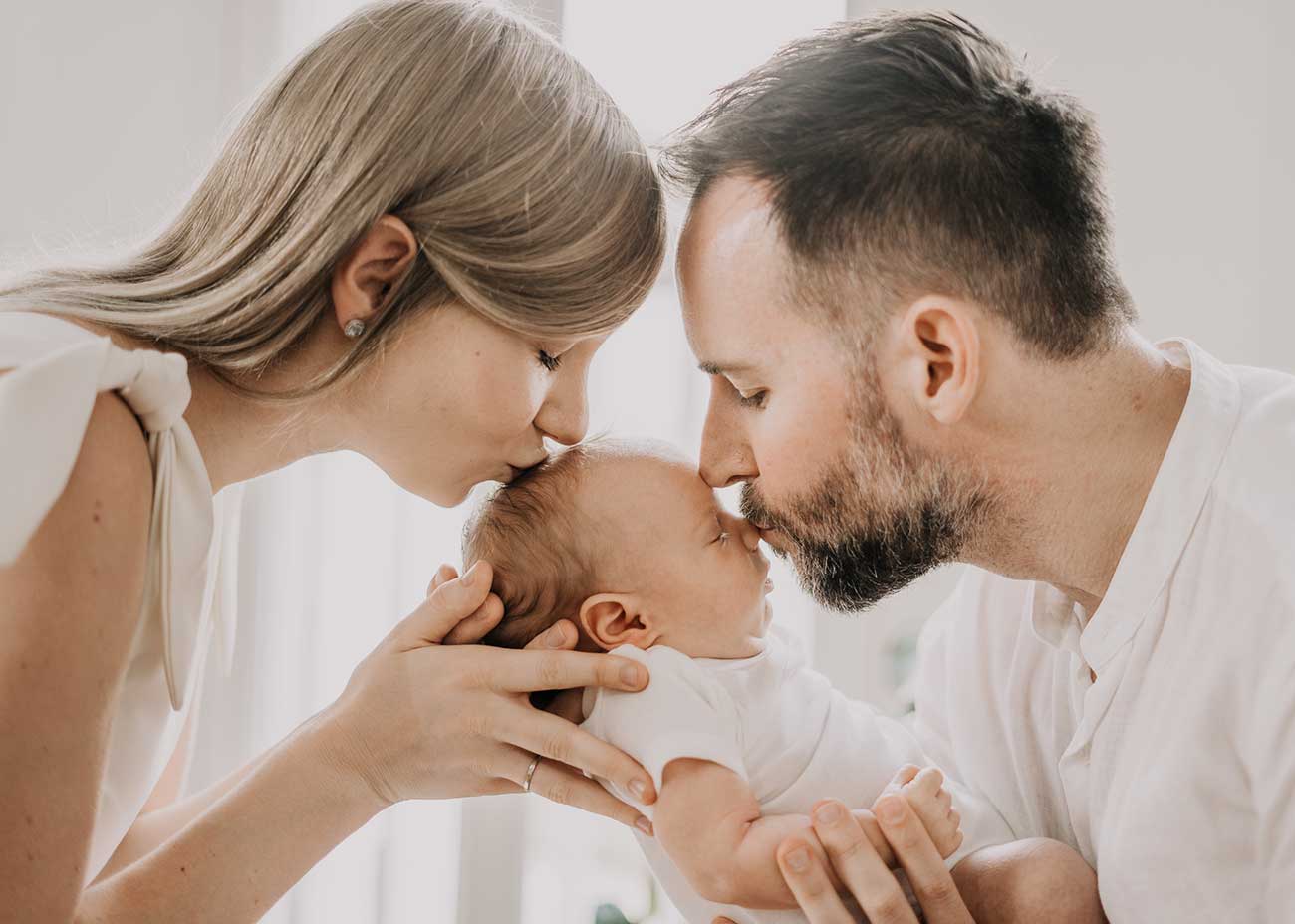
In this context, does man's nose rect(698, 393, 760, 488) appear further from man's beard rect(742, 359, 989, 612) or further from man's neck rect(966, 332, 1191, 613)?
man's neck rect(966, 332, 1191, 613)

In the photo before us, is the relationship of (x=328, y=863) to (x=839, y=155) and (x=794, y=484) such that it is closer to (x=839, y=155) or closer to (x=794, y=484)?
(x=794, y=484)

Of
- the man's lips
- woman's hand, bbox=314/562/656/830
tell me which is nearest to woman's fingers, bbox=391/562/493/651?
woman's hand, bbox=314/562/656/830

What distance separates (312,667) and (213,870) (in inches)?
59.5

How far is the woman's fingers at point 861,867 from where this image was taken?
1477mm

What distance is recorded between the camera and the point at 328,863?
3059 mm

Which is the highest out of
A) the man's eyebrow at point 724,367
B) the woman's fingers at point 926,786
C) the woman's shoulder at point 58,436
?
the woman's shoulder at point 58,436

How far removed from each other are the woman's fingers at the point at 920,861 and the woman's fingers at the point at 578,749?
30cm

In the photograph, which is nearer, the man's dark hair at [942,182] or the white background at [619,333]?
the man's dark hair at [942,182]

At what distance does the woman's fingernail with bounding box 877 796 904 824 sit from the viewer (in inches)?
58.7

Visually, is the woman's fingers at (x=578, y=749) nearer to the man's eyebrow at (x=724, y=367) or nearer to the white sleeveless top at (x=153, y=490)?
the white sleeveless top at (x=153, y=490)

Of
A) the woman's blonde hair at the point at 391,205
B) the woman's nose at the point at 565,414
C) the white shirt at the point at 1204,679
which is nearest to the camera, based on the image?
the white shirt at the point at 1204,679

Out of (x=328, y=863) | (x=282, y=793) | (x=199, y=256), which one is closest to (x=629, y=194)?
(x=199, y=256)

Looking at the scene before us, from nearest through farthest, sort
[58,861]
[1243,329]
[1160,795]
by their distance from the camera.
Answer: [58,861] < [1160,795] < [1243,329]

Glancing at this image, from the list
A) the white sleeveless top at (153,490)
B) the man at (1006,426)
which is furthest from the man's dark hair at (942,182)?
the white sleeveless top at (153,490)
